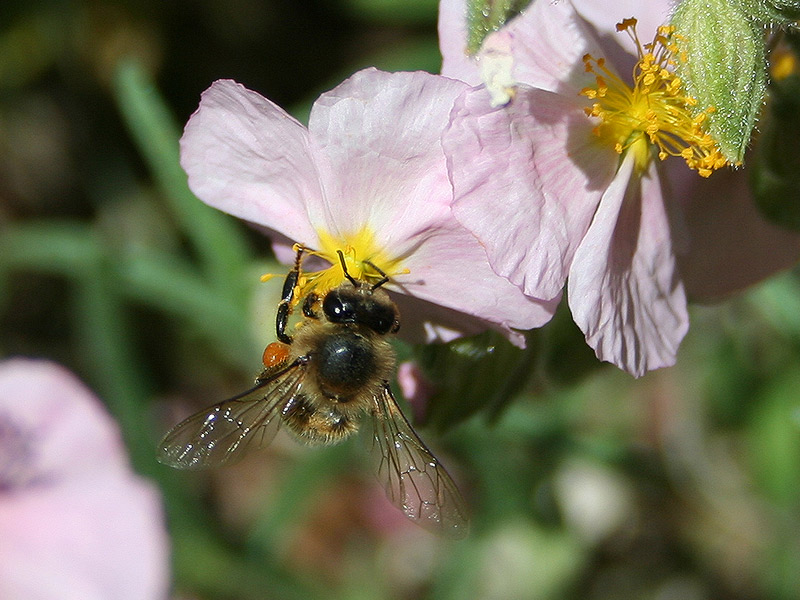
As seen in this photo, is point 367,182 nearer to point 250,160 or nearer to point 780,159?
point 250,160

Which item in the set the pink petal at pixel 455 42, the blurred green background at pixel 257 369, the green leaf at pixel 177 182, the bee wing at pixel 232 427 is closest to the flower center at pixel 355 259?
the bee wing at pixel 232 427

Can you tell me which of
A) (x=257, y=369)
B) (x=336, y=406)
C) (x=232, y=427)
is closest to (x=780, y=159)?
(x=336, y=406)

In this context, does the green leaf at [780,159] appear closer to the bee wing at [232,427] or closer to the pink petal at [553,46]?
the pink petal at [553,46]

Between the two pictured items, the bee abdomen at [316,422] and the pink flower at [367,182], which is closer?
the pink flower at [367,182]

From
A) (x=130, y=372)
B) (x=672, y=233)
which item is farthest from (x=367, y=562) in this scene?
(x=672, y=233)

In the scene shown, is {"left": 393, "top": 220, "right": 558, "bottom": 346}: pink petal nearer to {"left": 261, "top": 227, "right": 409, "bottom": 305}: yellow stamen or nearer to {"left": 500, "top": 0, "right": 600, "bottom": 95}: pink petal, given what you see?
{"left": 261, "top": 227, "right": 409, "bottom": 305}: yellow stamen

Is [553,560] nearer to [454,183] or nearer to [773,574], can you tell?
[773,574]

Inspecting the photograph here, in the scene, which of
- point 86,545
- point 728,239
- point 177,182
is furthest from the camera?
point 177,182
